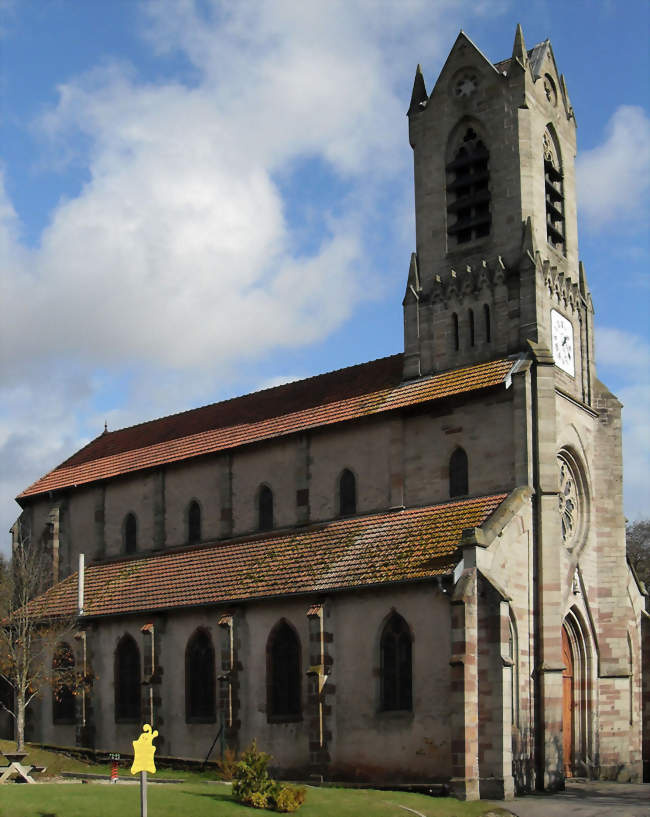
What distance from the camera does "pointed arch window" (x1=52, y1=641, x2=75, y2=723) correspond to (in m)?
42.9

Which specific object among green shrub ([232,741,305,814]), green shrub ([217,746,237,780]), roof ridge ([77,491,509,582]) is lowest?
green shrub ([217,746,237,780])

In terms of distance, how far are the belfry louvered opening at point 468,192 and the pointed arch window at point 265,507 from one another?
11.5 metres

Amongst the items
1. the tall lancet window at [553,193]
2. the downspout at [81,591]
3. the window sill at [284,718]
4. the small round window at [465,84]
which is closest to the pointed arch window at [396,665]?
the window sill at [284,718]

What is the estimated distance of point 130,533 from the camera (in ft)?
156

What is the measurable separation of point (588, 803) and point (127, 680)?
18.7m

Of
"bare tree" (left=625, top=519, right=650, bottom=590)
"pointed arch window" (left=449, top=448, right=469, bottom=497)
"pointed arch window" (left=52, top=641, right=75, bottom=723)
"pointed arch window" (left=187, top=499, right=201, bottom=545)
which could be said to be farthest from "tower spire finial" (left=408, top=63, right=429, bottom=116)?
"bare tree" (left=625, top=519, right=650, bottom=590)

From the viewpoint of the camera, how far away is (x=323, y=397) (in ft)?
140

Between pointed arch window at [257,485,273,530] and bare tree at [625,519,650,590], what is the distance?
123 ft

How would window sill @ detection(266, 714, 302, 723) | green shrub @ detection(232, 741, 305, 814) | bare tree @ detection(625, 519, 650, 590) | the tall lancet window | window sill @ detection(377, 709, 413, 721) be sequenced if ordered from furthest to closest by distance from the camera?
1. bare tree @ detection(625, 519, 650, 590)
2. the tall lancet window
3. window sill @ detection(266, 714, 302, 723)
4. window sill @ detection(377, 709, 413, 721)
5. green shrub @ detection(232, 741, 305, 814)

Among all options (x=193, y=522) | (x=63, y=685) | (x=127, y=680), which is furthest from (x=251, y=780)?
(x=193, y=522)

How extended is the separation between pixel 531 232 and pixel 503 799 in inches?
727

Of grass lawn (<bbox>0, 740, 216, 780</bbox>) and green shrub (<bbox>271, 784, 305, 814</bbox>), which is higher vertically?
green shrub (<bbox>271, 784, 305, 814</bbox>)

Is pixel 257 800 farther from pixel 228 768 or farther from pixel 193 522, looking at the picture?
pixel 193 522

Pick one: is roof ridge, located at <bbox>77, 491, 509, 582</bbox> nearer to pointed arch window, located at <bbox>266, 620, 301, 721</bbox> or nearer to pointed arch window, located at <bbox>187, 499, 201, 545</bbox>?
pointed arch window, located at <bbox>187, 499, 201, 545</bbox>
